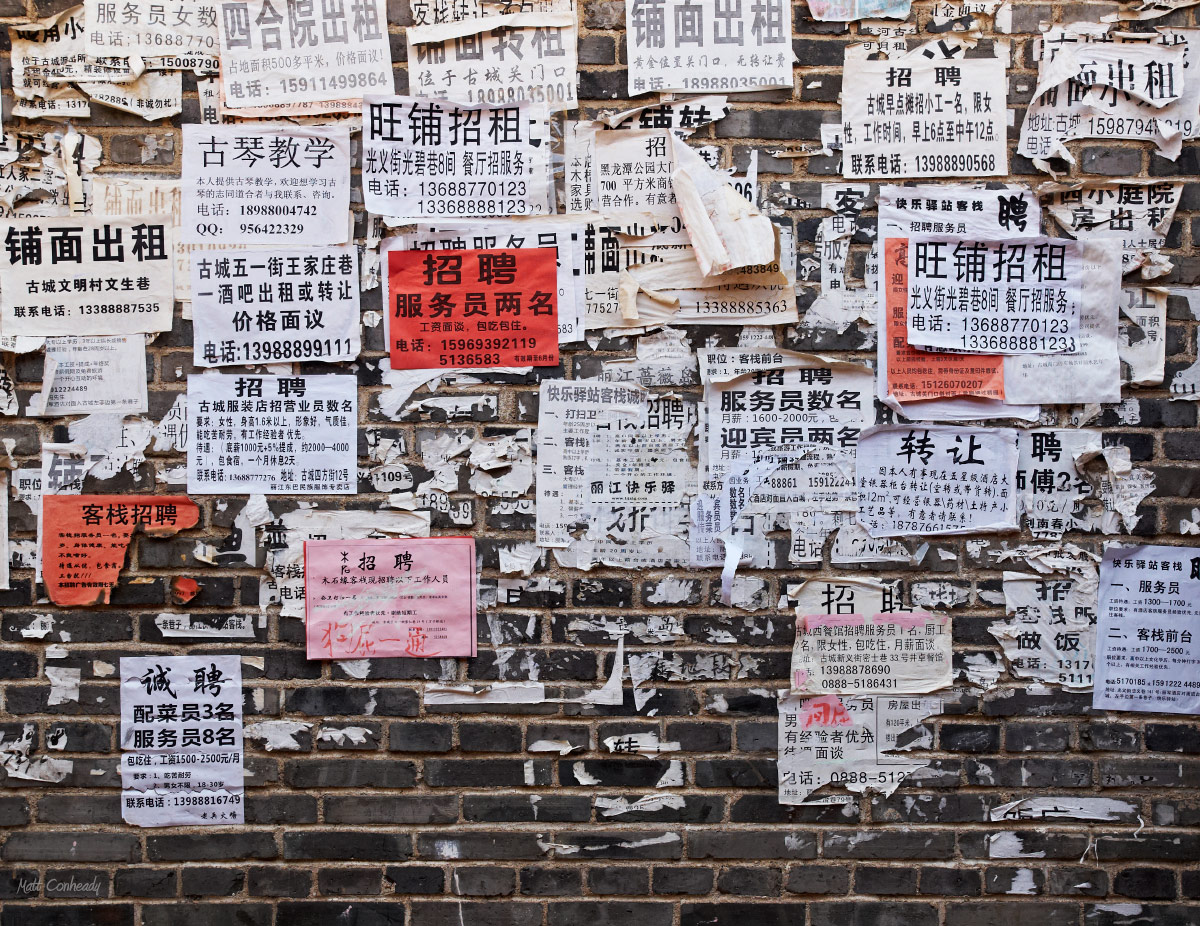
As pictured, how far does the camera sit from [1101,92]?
2277 mm

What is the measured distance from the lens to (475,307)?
229cm

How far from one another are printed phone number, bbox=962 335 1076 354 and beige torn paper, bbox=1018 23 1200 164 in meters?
0.43

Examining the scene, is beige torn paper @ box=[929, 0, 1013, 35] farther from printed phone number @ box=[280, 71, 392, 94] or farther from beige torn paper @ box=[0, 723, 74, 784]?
beige torn paper @ box=[0, 723, 74, 784]

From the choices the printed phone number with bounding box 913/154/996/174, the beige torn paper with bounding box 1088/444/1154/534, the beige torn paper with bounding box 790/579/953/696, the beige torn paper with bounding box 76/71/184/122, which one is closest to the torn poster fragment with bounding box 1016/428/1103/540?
the beige torn paper with bounding box 1088/444/1154/534

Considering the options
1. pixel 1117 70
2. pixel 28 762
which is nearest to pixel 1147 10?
pixel 1117 70

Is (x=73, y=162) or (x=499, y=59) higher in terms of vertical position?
(x=499, y=59)

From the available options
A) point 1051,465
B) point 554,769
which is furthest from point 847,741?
point 1051,465

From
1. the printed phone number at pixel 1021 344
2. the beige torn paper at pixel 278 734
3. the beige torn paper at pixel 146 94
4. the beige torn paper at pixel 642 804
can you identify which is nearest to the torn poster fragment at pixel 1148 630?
the printed phone number at pixel 1021 344

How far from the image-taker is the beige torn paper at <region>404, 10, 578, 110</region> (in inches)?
88.6

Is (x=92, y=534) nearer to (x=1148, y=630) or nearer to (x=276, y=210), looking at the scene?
(x=276, y=210)

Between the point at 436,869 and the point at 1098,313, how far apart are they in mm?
2217

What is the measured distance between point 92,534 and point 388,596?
0.76 metres

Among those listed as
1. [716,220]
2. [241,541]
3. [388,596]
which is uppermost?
[716,220]

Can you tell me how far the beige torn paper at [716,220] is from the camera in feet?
7.31
